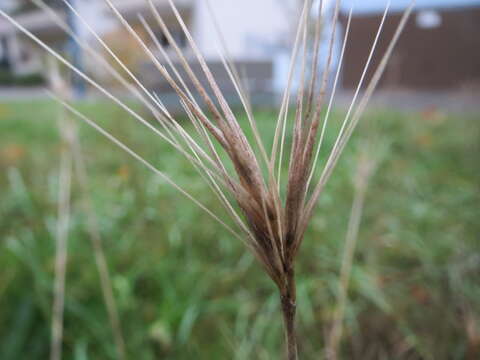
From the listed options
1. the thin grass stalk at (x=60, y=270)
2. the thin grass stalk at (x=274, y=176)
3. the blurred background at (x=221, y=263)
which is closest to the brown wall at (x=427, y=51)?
the blurred background at (x=221, y=263)

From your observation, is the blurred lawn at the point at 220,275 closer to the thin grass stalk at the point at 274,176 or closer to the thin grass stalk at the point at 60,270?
the thin grass stalk at the point at 60,270

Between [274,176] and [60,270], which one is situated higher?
[274,176]

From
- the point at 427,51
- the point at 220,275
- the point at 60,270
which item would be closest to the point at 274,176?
the point at 60,270

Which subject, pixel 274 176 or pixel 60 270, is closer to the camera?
pixel 274 176

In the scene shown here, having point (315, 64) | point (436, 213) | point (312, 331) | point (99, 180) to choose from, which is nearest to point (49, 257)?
point (312, 331)

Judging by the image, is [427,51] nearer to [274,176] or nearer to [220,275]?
[220,275]

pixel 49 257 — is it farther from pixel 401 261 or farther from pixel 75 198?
pixel 401 261
